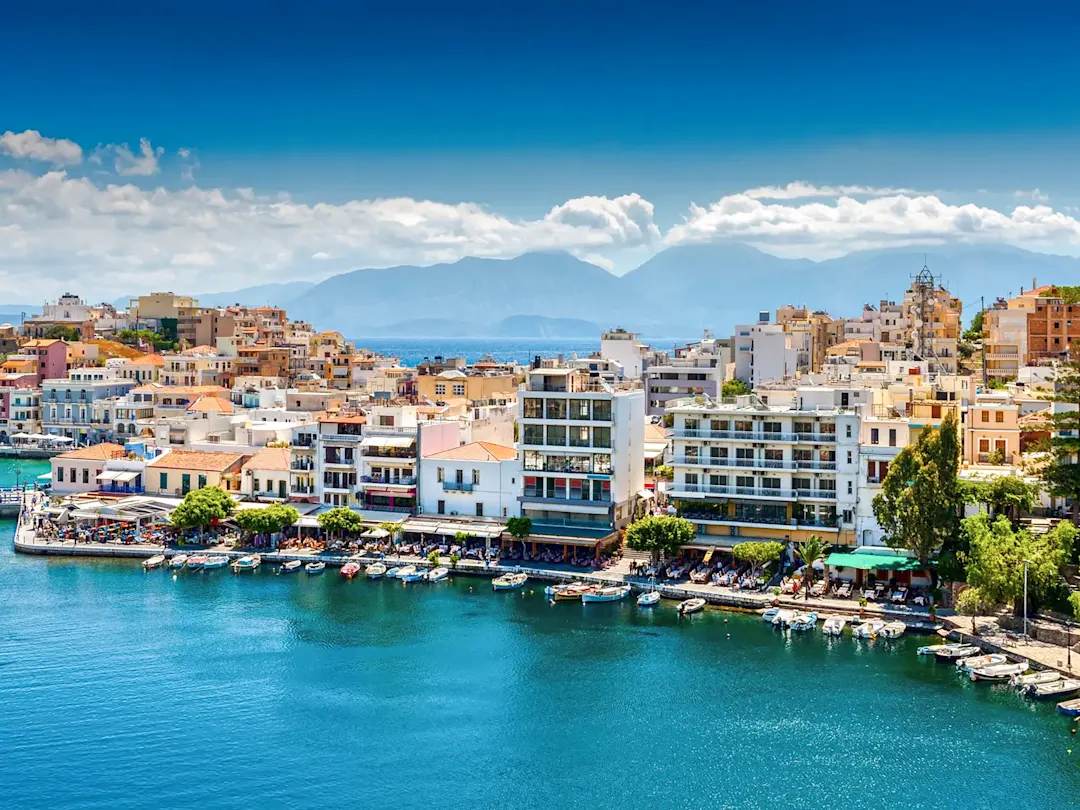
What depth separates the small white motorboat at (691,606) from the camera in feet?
178

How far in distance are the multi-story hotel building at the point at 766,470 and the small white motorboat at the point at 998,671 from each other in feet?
45.2

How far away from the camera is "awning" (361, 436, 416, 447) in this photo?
68.8m

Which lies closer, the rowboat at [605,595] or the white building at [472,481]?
the rowboat at [605,595]

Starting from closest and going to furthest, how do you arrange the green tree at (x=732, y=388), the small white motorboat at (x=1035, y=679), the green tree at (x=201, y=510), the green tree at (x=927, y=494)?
the small white motorboat at (x=1035, y=679)
the green tree at (x=927, y=494)
the green tree at (x=201, y=510)
the green tree at (x=732, y=388)

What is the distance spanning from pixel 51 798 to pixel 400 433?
36.4m

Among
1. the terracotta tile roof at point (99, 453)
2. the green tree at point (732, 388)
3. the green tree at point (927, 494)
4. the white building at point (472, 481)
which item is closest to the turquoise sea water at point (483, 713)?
the green tree at point (927, 494)

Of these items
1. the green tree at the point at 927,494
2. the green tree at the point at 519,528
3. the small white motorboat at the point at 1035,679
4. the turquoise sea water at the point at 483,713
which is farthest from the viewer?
the green tree at the point at 519,528

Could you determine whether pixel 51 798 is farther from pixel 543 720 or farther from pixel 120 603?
pixel 120 603

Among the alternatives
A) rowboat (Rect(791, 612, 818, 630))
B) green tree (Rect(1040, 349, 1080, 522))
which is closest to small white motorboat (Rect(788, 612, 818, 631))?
rowboat (Rect(791, 612, 818, 630))

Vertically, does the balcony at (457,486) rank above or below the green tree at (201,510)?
above

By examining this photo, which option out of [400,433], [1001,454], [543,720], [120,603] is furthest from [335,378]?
[543,720]

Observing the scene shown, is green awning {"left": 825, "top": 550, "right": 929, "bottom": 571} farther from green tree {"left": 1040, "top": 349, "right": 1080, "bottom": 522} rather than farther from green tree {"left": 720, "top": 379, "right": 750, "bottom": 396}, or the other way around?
green tree {"left": 720, "top": 379, "right": 750, "bottom": 396}

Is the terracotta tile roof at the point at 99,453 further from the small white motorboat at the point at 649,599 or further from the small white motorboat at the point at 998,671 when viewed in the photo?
the small white motorboat at the point at 998,671

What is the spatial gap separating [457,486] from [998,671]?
Result: 3295 cm
